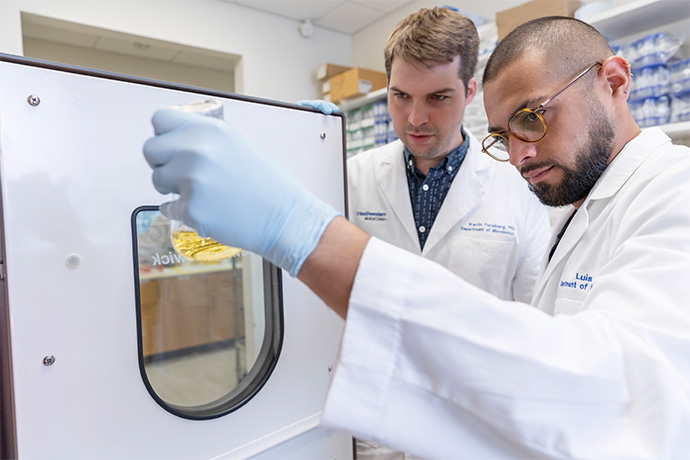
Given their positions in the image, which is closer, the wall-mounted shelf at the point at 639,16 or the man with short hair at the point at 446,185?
the man with short hair at the point at 446,185

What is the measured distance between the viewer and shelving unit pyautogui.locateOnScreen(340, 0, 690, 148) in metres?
1.90


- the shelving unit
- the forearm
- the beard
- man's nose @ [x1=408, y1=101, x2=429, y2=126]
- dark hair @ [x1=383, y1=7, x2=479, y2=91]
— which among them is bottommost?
the forearm

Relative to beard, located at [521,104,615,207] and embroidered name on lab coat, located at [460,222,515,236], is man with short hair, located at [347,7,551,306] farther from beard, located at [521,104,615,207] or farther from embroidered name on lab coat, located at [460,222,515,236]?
beard, located at [521,104,615,207]

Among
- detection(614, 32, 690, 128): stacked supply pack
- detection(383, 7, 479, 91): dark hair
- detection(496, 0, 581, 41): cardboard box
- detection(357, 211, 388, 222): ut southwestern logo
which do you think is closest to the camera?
detection(383, 7, 479, 91): dark hair

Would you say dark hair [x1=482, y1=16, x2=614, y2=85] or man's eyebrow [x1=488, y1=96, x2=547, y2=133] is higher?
dark hair [x1=482, y1=16, x2=614, y2=85]

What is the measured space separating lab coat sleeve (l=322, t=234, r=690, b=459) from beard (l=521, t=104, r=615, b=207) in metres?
0.43

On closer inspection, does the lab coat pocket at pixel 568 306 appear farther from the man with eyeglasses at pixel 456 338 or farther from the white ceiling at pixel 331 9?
the white ceiling at pixel 331 9

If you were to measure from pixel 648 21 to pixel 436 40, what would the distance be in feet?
4.80

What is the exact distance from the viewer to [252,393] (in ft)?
2.98

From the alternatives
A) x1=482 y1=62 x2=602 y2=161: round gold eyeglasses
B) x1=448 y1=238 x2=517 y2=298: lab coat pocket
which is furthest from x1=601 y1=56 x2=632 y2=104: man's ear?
x1=448 y1=238 x2=517 y2=298: lab coat pocket

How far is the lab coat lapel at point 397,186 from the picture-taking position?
1.46 m

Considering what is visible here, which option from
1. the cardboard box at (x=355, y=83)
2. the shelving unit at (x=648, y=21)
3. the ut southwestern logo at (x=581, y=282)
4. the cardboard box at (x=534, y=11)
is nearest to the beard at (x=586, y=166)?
the ut southwestern logo at (x=581, y=282)

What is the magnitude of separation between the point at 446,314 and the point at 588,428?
195 millimetres

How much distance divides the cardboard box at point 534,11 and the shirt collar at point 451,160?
114cm
